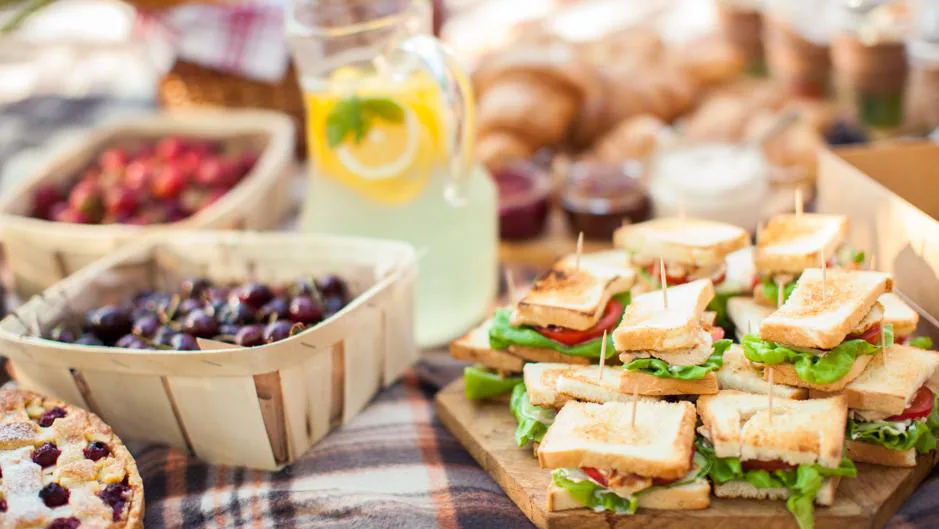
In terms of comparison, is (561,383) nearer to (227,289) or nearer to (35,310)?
(227,289)

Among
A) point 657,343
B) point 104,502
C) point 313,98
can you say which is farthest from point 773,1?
point 104,502

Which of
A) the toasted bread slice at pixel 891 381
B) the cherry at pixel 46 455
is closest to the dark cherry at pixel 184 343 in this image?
the cherry at pixel 46 455

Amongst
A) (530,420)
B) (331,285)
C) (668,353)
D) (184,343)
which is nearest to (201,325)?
(184,343)

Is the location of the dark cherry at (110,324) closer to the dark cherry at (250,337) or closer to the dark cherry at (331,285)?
the dark cherry at (250,337)

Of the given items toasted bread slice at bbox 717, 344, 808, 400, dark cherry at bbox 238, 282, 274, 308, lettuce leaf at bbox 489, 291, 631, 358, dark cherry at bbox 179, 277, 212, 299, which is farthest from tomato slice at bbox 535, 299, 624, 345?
dark cherry at bbox 179, 277, 212, 299

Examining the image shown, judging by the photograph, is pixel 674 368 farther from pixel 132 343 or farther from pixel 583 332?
pixel 132 343

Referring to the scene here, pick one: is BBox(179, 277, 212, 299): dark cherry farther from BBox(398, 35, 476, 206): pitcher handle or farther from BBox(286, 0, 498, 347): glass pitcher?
BBox(398, 35, 476, 206): pitcher handle
